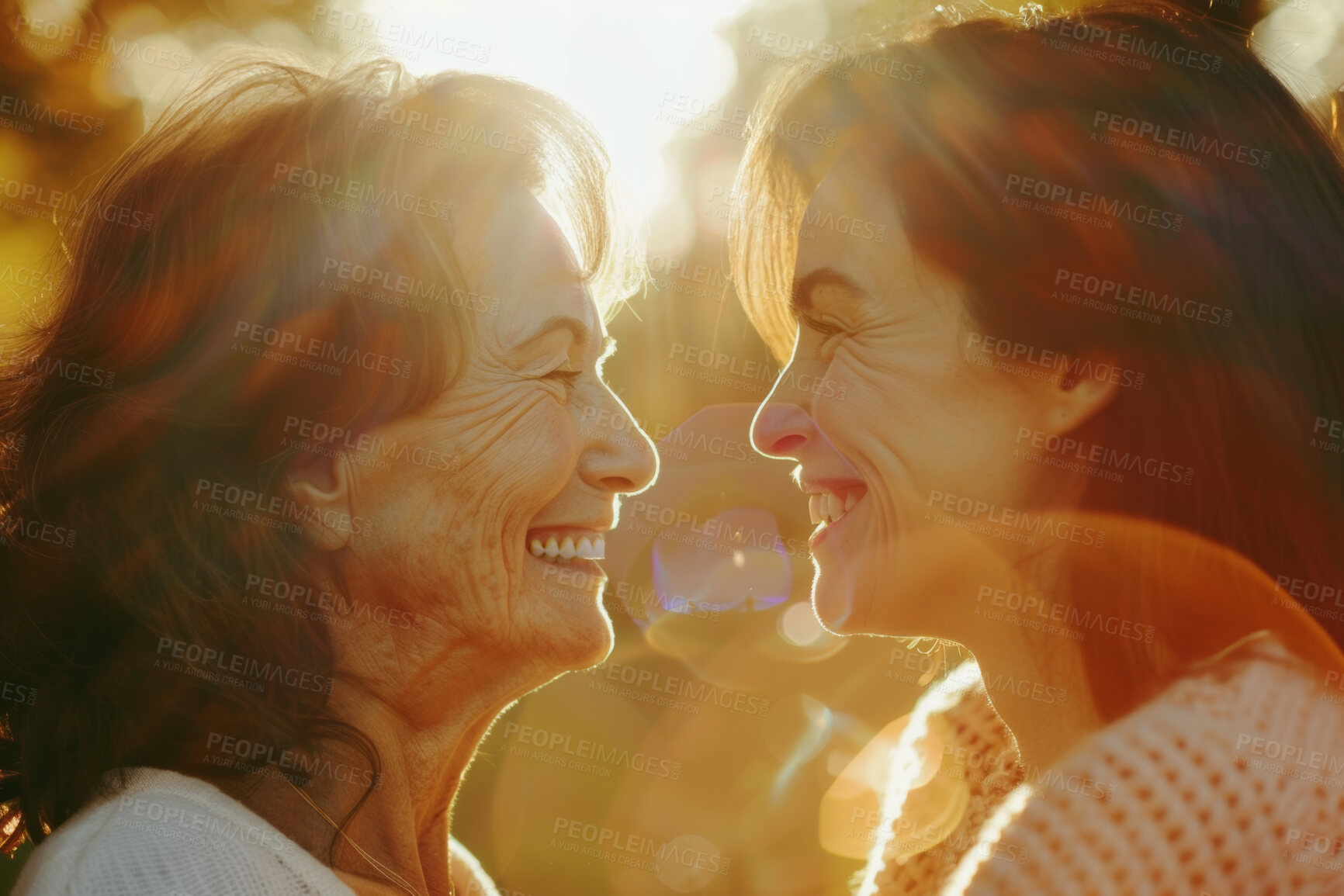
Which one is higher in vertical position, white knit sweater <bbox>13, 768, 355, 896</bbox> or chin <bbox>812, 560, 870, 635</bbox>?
chin <bbox>812, 560, 870, 635</bbox>

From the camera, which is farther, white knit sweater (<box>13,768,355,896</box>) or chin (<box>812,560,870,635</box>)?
chin (<box>812,560,870,635</box>)

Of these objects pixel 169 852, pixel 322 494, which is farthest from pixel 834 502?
pixel 169 852

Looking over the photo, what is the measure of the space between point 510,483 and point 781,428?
810 mm

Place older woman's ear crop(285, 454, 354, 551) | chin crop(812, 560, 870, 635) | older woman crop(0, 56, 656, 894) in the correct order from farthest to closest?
chin crop(812, 560, 870, 635), older woman's ear crop(285, 454, 354, 551), older woman crop(0, 56, 656, 894)

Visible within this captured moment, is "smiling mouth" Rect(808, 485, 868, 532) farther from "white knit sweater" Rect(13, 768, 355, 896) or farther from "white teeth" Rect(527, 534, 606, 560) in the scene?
"white knit sweater" Rect(13, 768, 355, 896)

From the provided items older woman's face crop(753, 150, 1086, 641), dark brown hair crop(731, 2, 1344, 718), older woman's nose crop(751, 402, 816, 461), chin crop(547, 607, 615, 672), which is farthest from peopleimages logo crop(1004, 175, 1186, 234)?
chin crop(547, 607, 615, 672)

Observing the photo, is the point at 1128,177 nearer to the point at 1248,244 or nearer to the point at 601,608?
the point at 1248,244

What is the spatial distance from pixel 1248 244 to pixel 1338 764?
114cm

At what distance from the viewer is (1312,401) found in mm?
2307

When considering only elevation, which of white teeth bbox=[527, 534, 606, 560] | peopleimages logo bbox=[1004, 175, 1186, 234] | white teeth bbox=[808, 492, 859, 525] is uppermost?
peopleimages logo bbox=[1004, 175, 1186, 234]

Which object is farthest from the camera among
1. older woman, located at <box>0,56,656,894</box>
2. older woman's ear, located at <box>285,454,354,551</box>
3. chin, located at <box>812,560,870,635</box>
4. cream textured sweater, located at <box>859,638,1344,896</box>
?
chin, located at <box>812,560,870,635</box>

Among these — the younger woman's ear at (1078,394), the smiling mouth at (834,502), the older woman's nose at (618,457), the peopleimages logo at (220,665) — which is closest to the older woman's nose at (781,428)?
the smiling mouth at (834,502)

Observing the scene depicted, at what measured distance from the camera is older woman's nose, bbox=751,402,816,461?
3.01 m

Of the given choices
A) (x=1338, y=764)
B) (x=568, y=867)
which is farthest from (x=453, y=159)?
(x=568, y=867)
